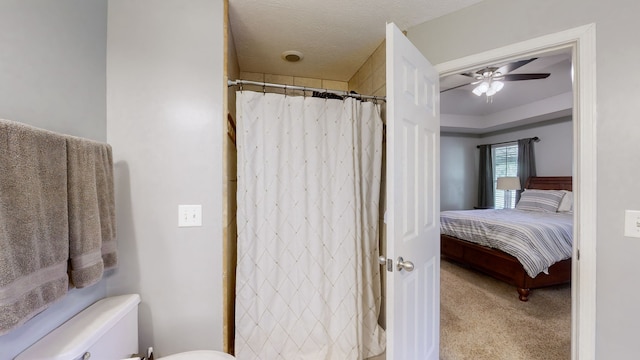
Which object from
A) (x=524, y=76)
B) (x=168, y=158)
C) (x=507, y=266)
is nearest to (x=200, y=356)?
(x=168, y=158)

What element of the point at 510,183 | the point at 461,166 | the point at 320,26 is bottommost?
the point at 510,183

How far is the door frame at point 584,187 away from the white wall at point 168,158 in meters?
1.78

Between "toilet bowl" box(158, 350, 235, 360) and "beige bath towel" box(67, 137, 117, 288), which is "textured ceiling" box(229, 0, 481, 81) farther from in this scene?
"toilet bowl" box(158, 350, 235, 360)

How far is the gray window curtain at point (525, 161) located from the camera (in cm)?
475

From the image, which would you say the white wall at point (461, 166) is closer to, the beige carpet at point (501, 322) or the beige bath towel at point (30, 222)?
the beige carpet at point (501, 322)

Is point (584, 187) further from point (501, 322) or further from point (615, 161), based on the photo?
point (501, 322)

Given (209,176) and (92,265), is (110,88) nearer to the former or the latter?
(209,176)

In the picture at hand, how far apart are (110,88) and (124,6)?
1.43 feet

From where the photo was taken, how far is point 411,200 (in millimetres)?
1244

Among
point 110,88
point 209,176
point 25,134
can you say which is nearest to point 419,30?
point 209,176

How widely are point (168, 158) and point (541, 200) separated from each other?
5.32 meters

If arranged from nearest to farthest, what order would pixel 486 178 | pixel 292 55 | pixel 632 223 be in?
pixel 632 223
pixel 292 55
pixel 486 178

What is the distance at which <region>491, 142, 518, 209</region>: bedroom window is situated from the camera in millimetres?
5145

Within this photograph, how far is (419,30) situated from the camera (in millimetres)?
1632
